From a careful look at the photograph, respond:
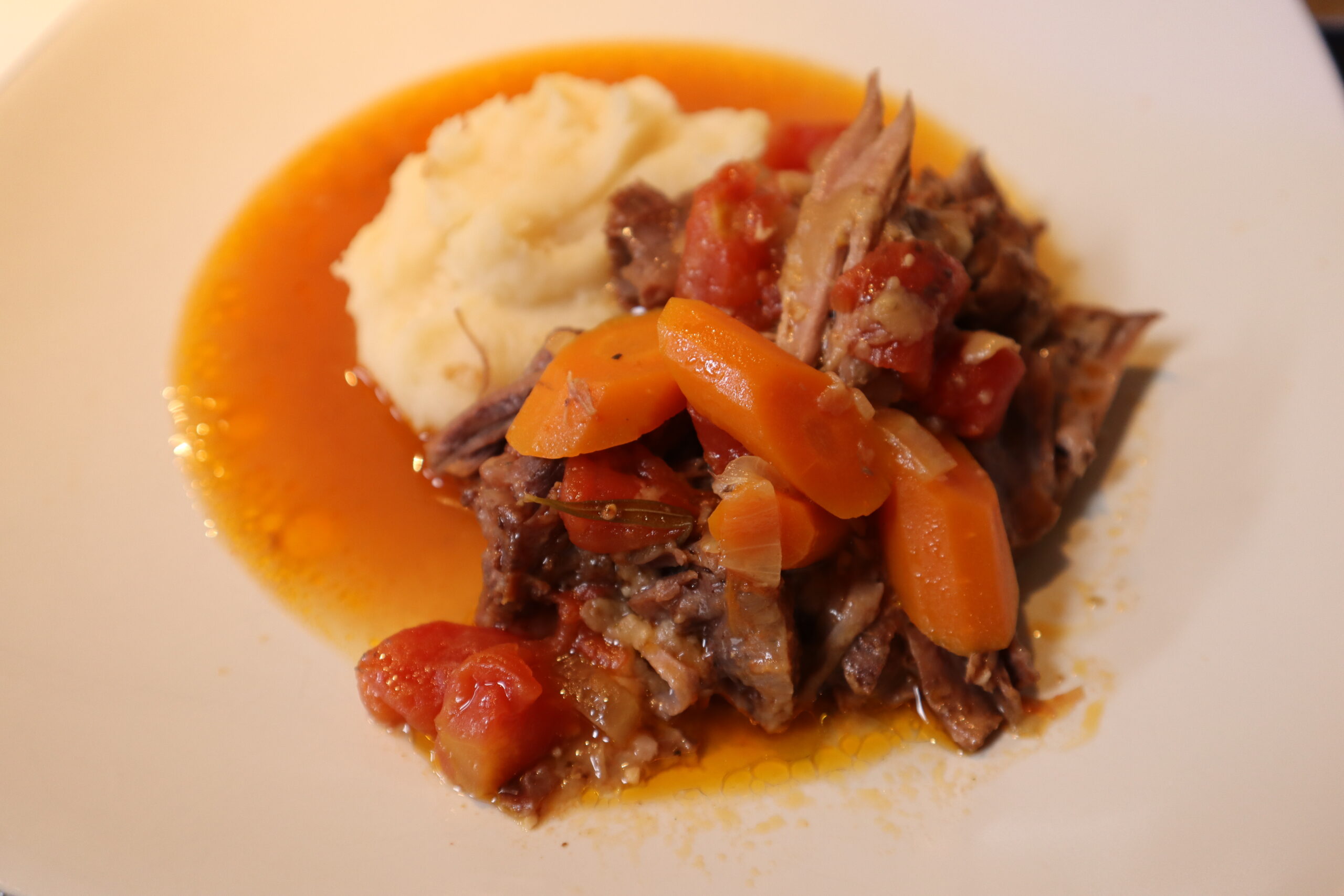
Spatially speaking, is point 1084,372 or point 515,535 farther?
point 1084,372

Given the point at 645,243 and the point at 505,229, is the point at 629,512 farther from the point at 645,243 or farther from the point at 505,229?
the point at 505,229

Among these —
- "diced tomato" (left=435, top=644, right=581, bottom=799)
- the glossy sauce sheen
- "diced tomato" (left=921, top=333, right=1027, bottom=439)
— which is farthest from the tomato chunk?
"diced tomato" (left=921, top=333, right=1027, bottom=439)

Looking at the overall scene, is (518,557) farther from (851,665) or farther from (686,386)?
(851,665)

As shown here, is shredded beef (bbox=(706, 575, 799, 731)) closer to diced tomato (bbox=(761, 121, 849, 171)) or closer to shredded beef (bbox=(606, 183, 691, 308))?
shredded beef (bbox=(606, 183, 691, 308))

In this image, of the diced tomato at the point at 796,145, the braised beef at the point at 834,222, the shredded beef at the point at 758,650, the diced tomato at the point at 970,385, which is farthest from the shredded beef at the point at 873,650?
the diced tomato at the point at 796,145

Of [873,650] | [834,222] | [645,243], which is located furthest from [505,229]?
[873,650]
